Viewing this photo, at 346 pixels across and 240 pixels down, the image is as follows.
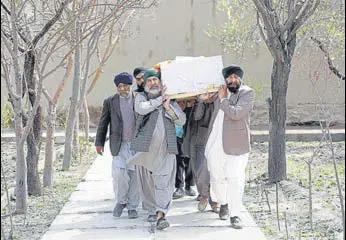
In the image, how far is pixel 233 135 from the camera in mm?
6902

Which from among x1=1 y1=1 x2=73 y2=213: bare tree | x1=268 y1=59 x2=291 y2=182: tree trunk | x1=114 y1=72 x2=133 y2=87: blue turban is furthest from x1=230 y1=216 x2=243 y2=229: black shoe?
x1=268 y1=59 x2=291 y2=182: tree trunk

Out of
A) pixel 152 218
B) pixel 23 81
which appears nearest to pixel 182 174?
pixel 152 218

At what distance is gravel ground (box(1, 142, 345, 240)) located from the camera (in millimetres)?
6781

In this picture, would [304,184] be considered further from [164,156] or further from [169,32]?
[169,32]

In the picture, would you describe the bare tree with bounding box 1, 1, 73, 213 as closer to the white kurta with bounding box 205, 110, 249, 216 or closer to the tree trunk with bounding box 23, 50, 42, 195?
the tree trunk with bounding box 23, 50, 42, 195

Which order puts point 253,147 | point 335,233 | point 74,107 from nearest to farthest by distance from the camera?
point 335,233 < point 74,107 < point 253,147

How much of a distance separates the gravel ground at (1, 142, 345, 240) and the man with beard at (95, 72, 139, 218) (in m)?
0.87

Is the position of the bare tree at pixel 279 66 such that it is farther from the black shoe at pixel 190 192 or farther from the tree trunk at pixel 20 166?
the tree trunk at pixel 20 166

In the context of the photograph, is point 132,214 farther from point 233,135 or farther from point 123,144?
point 233,135

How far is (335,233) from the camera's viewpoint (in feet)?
21.4

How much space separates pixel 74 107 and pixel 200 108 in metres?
4.02

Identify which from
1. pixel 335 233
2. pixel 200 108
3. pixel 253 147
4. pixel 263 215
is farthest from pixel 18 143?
pixel 253 147

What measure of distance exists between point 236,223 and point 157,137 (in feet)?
3.90

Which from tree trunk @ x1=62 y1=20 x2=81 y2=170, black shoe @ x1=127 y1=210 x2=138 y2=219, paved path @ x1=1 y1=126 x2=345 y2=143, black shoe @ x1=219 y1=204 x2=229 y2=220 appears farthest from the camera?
paved path @ x1=1 y1=126 x2=345 y2=143
